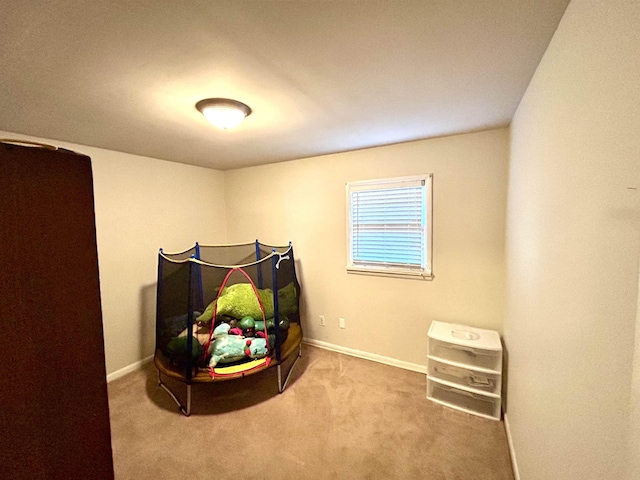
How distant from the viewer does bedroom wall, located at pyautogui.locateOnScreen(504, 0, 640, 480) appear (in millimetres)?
615

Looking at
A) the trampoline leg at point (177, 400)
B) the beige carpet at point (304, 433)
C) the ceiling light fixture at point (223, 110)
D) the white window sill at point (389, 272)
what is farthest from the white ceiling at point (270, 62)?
the beige carpet at point (304, 433)

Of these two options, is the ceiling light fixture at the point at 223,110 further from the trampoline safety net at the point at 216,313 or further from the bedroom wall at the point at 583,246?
the bedroom wall at the point at 583,246

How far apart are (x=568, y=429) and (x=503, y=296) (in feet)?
5.52

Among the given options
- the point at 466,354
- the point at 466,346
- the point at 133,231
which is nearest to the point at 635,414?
the point at 466,346

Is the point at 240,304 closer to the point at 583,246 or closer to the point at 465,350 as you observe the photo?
the point at 465,350

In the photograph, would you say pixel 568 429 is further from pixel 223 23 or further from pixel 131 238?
pixel 131 238

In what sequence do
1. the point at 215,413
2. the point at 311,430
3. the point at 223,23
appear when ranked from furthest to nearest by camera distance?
the point at 215,413, the point at 311,430, the point at 223,23

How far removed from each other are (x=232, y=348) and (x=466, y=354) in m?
2.00

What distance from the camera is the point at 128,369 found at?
2.89 m

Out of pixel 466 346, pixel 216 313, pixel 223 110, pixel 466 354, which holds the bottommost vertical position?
pixel 466 354

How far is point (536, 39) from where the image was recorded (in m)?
1.11

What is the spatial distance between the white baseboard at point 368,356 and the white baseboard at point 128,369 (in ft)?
6.10

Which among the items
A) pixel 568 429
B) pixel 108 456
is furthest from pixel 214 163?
pixel 568 429

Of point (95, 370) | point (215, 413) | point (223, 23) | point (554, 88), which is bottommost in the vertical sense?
point (215, 413)
